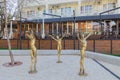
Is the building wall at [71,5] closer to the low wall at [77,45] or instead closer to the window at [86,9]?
the window at [86,9]

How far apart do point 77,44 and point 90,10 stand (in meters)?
15.1

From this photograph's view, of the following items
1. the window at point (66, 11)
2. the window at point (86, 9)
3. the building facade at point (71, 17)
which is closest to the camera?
the building facade at point (71, 17)

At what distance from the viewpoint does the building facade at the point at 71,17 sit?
28.4 meters

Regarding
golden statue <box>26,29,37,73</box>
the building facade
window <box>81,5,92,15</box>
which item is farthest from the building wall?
golden statue <box>26,29,37,73</box>

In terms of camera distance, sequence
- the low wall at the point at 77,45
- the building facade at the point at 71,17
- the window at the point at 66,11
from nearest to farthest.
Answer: the low wall at the point at 77,45 → the building facade at the point at 71,17 → the window at the point at 66,11

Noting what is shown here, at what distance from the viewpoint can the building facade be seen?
28.4 m

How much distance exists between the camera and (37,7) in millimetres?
38531

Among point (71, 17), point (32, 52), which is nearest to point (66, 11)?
point (71, 17)

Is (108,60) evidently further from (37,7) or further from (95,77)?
(37,7)

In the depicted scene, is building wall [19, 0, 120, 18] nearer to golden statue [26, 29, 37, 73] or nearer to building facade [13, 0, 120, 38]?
building facade [13, 0, 120, 38]

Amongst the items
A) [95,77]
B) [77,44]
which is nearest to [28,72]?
[95,77]

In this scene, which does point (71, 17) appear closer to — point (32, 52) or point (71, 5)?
point (71, 5)

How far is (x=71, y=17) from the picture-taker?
3105cm

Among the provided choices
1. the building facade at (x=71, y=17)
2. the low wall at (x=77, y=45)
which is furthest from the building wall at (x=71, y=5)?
the low wall at (x=77, y=45)
